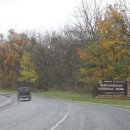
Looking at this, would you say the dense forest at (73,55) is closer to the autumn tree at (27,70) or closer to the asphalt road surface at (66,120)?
the autumn tree at (27,70)

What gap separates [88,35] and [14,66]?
142 feet

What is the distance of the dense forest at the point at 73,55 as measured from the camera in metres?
55.6

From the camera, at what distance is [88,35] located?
78438 mm

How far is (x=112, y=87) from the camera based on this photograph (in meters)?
53.2

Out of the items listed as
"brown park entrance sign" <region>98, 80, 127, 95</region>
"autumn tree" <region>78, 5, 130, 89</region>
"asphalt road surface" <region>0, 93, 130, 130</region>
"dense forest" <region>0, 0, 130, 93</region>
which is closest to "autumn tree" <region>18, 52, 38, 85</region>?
"dense forest" <region>0, 0, 130, 93</region>

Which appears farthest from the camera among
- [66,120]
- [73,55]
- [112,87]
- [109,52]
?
[73,55]

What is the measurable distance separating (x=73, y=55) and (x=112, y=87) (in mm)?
44113

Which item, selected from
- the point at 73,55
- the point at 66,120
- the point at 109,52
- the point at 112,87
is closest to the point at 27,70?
the point at 73,55

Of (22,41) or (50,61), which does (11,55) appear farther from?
(50,61)

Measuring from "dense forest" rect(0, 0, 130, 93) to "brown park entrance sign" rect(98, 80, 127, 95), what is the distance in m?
2.82

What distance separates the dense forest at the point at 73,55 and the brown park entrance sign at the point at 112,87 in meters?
2.82

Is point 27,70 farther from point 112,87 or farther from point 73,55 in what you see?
point 112,87

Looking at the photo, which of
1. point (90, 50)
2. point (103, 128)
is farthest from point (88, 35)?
point (103, 128)

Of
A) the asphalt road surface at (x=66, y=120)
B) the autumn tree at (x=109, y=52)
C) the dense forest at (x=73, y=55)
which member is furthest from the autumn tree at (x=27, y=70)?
the asphalt road surface at (x=66, y=120)
